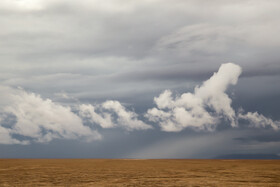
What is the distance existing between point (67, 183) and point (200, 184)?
11708mm

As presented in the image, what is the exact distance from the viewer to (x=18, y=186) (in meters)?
28.1

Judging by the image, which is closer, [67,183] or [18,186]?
[18,186]

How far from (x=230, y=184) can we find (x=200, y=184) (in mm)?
2533

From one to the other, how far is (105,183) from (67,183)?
135 inches

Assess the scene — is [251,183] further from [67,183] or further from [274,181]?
[67,183]

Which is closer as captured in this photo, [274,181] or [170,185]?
[170,185]

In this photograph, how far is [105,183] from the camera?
97.8ft

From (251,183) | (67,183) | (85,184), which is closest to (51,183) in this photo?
(67,183)

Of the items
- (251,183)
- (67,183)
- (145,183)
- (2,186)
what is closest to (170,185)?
(145,183)

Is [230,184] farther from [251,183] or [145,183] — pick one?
[145,183]

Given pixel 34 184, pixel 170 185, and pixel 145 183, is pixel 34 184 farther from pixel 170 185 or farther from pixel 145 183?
pixel 170 185

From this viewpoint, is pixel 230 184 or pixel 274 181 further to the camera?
pixel 274 181

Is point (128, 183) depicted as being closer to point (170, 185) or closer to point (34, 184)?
point (170, 185)

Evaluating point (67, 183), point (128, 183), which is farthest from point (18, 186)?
point (128, 183)
